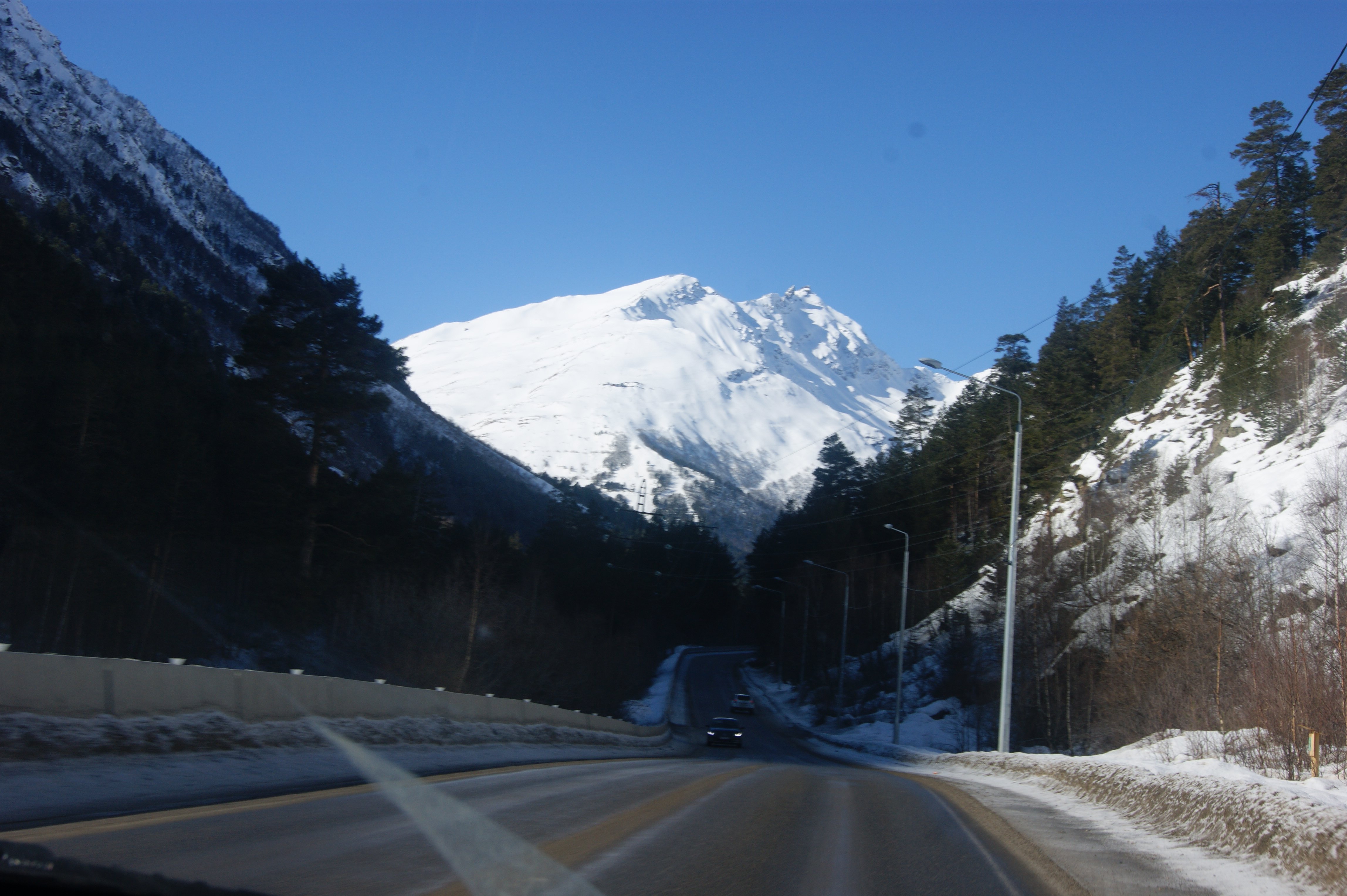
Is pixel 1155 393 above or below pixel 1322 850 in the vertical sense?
above

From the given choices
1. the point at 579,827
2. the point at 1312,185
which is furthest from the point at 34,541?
the point at 1312,185

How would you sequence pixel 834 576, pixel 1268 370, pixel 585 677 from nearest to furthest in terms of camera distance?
pixel 1268 370, pixel 585 677, pixel 834 576

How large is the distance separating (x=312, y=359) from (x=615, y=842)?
39.1m

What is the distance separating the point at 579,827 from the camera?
8.11 metres

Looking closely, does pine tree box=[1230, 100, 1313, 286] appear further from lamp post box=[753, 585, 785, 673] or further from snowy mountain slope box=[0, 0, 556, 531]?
snowy mountain slope box=[0, 0, 556, 531]

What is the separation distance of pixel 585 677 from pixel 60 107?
634 ft

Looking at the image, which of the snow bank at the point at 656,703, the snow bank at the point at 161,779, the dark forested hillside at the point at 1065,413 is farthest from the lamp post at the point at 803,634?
the snow bank at the point at 161,779

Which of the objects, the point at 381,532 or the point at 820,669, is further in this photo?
the point at 820,669

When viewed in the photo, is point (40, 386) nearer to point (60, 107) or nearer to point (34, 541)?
point (34, 541)

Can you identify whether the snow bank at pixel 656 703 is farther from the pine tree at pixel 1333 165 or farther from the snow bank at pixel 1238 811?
the pine tree at pixel 1333 165

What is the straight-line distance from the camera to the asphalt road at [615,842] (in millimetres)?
5680

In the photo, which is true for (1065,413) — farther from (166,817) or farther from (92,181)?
(92,181)

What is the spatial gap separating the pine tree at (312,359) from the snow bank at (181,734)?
26.6 meters

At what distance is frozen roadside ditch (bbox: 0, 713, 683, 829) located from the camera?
7660 millimetres
